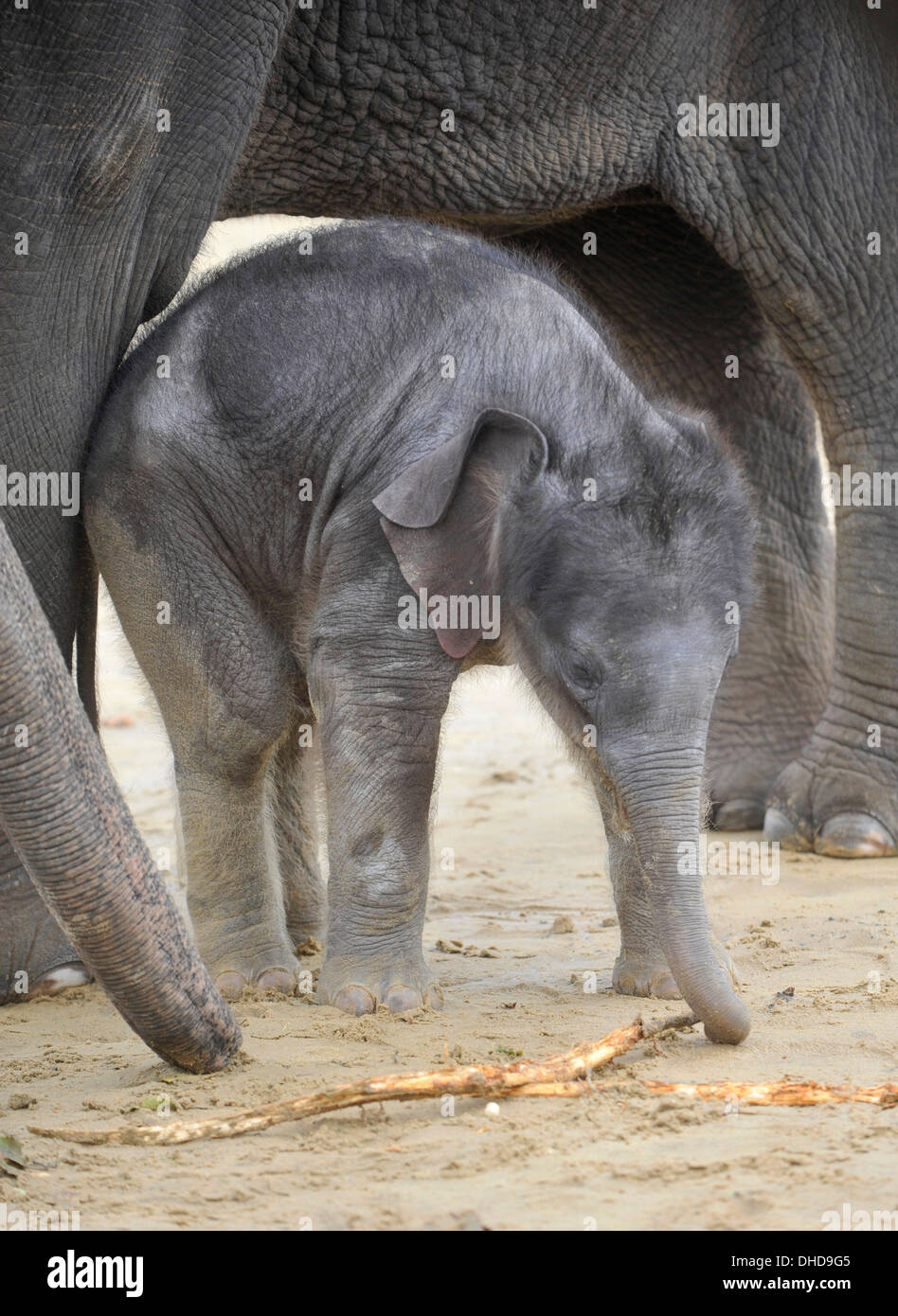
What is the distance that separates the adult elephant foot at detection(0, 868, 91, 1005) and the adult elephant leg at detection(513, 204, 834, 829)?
7.95ft

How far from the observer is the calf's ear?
3809 millimetres

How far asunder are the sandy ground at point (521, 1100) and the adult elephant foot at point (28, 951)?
6 centimetres

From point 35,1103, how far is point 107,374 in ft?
5.57

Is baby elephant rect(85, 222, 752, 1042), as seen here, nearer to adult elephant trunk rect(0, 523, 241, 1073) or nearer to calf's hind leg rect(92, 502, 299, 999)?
calf's hind leg rect(92, 502, 299, 999)

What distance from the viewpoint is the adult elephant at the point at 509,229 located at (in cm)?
329

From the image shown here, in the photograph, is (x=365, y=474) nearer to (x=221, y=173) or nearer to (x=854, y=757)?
(x=221, y=173)

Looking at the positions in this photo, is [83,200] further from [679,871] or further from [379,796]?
[679,871]

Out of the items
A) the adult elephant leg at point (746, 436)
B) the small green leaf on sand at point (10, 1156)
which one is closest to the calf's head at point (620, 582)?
the small green leaf on sand at point (10, 1156)

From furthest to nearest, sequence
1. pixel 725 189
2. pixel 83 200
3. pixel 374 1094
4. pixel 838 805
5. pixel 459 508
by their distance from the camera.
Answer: pixel 838 805
pixel 725 189
pixel 83 200
pixel 459 508
pixel 374 1094

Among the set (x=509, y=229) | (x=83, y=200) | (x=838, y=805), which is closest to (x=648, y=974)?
(x=838, y=805)

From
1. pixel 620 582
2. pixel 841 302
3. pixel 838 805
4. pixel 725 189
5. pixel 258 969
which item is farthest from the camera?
pixel 838 805

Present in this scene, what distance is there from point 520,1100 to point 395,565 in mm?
1242

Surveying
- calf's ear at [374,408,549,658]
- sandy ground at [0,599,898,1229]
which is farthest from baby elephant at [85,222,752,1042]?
sandy ground at [0,599,898,1229]

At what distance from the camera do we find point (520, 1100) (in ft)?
10.4
